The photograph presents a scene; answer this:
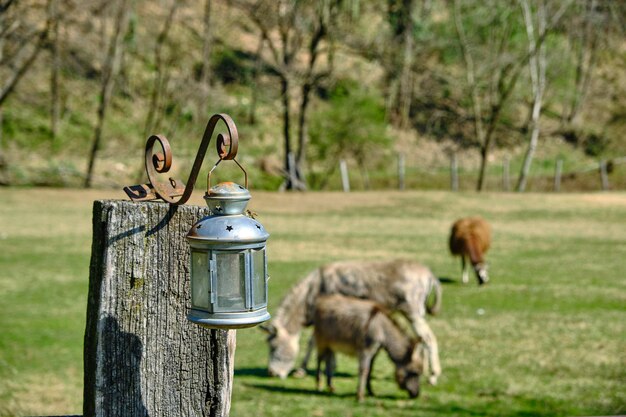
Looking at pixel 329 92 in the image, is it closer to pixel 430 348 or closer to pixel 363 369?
pixel 430 348

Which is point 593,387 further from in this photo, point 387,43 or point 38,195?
point 387,43

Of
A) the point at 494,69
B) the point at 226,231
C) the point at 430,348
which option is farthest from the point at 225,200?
the point at 494,69

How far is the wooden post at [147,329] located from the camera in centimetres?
267

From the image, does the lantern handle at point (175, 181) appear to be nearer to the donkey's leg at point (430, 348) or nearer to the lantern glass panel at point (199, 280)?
the lantern glass panel at point (199, 280)

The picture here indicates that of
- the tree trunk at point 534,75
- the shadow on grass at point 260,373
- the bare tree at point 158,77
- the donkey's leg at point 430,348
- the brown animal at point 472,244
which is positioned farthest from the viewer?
the tree trunk at point 534,75

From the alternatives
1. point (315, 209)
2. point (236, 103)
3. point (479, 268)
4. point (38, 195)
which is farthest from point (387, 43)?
point (479, 268)

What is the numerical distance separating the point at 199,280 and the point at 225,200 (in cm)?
25

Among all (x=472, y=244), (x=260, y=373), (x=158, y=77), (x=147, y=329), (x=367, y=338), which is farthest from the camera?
(x=158, y=77)

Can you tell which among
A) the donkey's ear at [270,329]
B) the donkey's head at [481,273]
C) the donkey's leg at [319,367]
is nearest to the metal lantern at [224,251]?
the donkey's leg at [319,367]

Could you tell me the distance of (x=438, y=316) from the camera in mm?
14578

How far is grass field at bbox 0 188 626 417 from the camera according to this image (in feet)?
32.5

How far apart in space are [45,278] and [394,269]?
29.2ft

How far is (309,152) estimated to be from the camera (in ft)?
152

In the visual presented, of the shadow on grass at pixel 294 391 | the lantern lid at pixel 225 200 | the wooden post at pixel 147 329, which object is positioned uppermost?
the lantern lid at pixel 225 200
